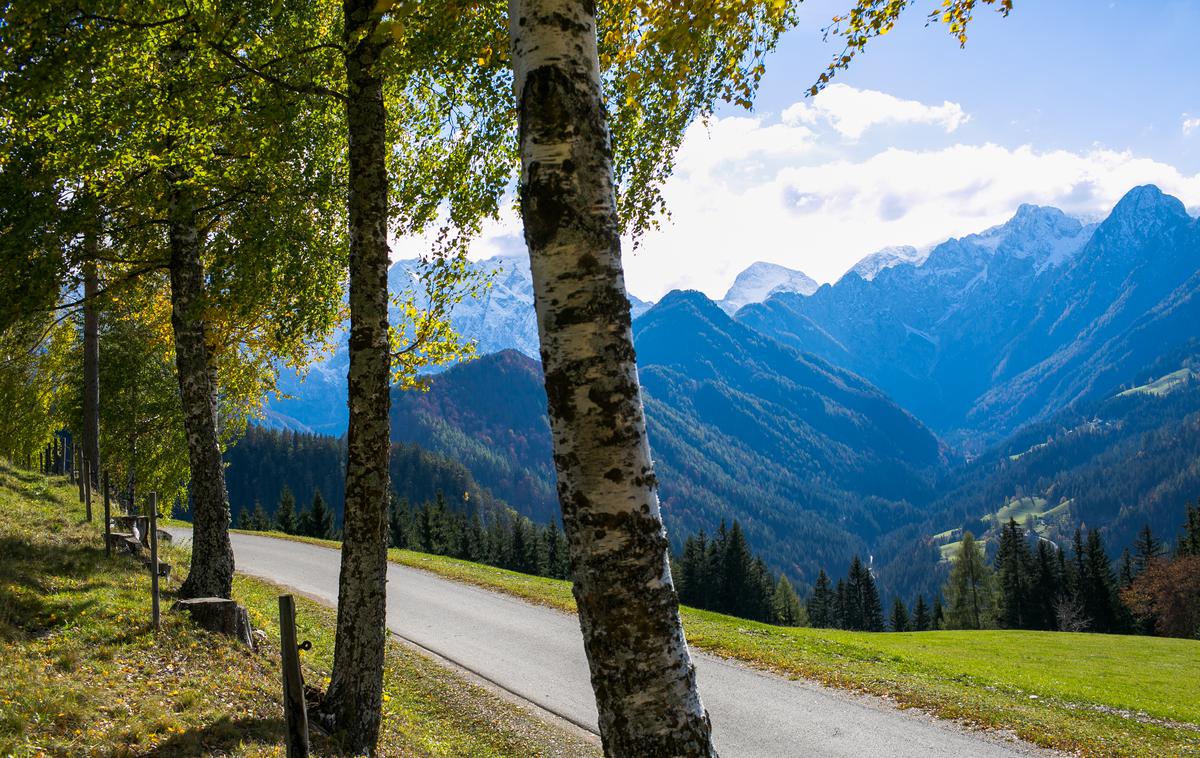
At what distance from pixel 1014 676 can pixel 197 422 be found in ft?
60.0

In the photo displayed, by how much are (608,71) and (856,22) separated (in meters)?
2.11

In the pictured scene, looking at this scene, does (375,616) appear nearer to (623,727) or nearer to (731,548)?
(623,727)

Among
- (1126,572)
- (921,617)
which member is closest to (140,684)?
(921,617)

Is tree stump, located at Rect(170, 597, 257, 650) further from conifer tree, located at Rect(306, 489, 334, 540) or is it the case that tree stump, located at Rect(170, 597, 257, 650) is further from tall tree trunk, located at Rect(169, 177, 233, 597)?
conifer tree, located at Rect(306, 489, 334, 540)

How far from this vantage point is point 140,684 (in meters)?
7.11

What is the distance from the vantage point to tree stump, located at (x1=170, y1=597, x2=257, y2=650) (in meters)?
9.26

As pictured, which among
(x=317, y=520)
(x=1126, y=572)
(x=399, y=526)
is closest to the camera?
Answer: (x=317, y=520)

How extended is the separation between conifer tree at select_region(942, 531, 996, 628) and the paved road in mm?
81382

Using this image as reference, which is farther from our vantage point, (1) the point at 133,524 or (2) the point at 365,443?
(1) the point at 133,524

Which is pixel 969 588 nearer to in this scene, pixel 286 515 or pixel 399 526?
pixel 399 526

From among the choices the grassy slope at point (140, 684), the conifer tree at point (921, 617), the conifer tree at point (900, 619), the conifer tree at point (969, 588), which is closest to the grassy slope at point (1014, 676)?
the grassy slope at point (140, 684)

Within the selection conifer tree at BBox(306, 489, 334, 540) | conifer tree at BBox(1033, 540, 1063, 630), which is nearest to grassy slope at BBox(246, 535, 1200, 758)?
conifer tree at BBox(306, 489, 334, 540)

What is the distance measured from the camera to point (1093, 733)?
1089 centimetres

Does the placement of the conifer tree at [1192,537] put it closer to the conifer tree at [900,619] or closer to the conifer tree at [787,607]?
the conifer tree at [900,619]
